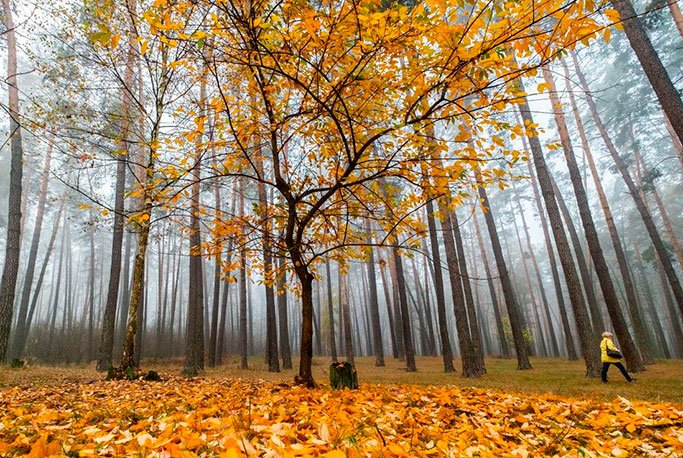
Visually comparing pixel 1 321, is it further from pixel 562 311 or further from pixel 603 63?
pixel 603 63

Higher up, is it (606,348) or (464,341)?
(464,341)

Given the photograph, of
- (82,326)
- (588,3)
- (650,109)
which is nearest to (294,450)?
(588,3)

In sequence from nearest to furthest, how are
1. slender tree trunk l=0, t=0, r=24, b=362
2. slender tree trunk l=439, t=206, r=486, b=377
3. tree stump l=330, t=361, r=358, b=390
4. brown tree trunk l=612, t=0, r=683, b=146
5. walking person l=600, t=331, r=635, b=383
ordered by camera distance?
tree stump l=330, t=361, r=358, b=390 < brown tree trunk l=612, t=0, r=683, b=146 < walking person l=600, t=331, r=635, b=383 < slender tree trunk l=0, t=0, r=24, b=362 < slender tree trunk l=439, t=206, r=486, b=377

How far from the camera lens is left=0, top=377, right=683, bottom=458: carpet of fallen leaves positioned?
1634 millimetres

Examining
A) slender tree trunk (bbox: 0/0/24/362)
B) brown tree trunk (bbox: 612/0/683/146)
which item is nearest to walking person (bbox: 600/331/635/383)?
brown tree trunk (bbox: 612/0/683/146)

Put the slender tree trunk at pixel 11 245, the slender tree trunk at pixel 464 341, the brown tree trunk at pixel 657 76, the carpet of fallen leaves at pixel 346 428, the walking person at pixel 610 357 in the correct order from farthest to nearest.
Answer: the slender tree trunk at pixel 464 341 < the slender tree trunk at pixel 11 245 < the walking person at pixel 610 357 < the brown tree trunk at pixel 657 76 < the carpet of fallen leaves at pixel 346 428

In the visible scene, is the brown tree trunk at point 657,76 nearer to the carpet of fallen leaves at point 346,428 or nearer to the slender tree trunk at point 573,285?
the slender tree trunk at point 573,285

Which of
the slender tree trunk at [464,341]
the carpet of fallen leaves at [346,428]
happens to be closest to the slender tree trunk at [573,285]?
the slender tree trunk at [464,341]

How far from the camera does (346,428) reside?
2.09 meters

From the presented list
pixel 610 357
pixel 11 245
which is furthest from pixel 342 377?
pixel 11 245

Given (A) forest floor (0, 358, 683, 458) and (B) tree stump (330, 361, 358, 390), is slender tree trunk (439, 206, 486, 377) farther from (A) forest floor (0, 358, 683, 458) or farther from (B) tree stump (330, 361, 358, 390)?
(A) forest floor (0, 358, 683, 458)

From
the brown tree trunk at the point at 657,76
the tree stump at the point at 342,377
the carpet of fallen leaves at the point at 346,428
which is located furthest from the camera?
the brown tree trunk at the point at 657,76

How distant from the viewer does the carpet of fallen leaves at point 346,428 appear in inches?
64.3

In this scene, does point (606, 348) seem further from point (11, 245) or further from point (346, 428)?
point (11, 245)
